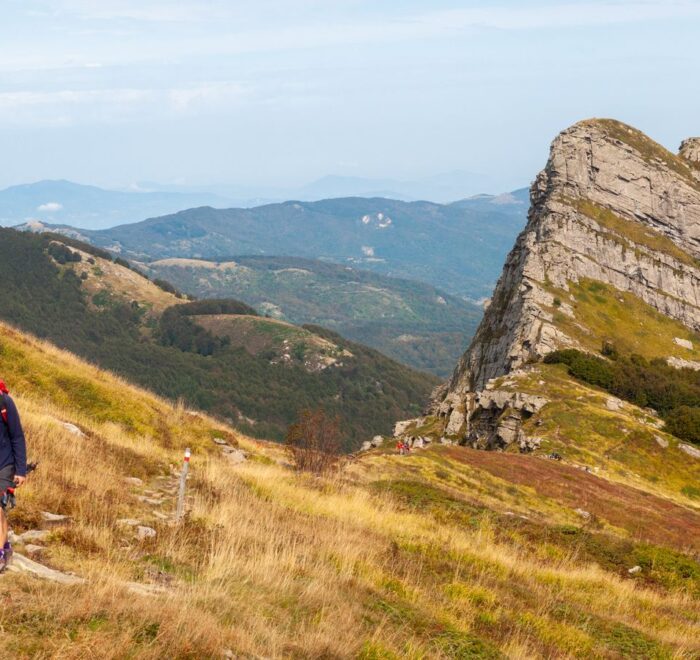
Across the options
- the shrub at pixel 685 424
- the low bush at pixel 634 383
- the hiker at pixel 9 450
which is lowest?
the shrub at pixel 685 424

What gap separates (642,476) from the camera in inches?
1986

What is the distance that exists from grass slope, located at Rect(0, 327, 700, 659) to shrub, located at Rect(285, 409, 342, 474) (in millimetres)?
2835

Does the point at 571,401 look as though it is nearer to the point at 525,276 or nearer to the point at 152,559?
the point at 525,276

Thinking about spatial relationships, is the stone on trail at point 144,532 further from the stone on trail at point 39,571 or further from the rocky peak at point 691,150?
the rocky peak at point 691,150

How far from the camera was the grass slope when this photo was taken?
6.95 m

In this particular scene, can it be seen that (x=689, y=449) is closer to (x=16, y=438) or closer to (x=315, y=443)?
(x=315, y=443)

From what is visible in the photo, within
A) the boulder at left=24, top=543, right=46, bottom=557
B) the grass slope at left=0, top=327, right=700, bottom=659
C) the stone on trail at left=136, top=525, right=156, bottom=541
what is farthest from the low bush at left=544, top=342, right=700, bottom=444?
the boulder at left=24, top=543, right=46, bottom=557

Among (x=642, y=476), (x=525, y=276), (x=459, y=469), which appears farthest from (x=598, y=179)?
(x=459, y=469)

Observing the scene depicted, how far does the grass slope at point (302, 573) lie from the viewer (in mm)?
6949

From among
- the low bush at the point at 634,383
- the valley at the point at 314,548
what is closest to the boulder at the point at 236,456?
the valley at the point at 314,548

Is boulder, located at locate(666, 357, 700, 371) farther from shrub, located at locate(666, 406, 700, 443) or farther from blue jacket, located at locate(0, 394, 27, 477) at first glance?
blue jacket, located at locate(0, 394, 27, 477)

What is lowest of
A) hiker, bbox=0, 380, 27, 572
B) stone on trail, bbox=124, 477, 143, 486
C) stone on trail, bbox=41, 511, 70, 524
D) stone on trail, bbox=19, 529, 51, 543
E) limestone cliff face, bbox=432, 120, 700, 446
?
stone on trail, bbox=124, 477, 143, 486

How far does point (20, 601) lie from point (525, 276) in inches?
3648

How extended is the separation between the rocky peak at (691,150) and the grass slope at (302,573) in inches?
5666
